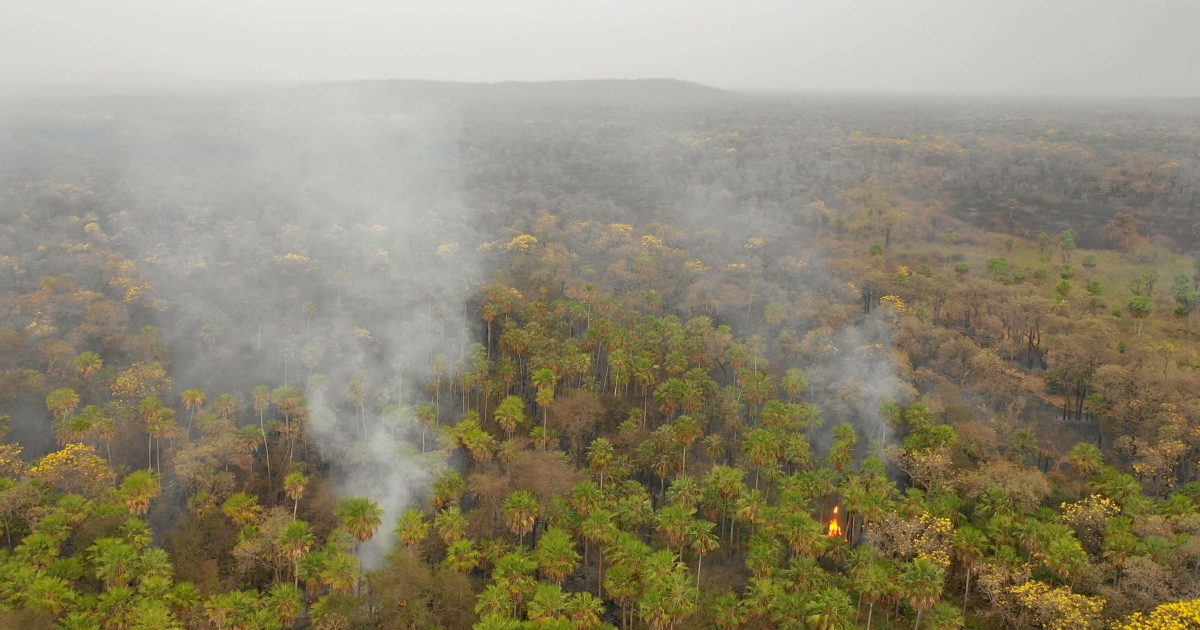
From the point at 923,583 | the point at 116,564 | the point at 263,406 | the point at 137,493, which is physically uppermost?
the point at 263,406

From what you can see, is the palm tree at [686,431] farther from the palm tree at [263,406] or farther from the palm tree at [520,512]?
the palm tree at [263,406]

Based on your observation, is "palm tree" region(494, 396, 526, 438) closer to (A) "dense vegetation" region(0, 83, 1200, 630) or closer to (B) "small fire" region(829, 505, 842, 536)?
(A) "dense vegetation" region(0, 83, 1200, 630)

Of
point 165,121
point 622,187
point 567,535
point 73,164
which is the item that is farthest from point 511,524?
point 165,121

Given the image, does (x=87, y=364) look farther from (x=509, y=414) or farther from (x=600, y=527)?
Result: (x=600, y=527)

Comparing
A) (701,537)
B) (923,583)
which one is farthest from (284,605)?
(923,583)

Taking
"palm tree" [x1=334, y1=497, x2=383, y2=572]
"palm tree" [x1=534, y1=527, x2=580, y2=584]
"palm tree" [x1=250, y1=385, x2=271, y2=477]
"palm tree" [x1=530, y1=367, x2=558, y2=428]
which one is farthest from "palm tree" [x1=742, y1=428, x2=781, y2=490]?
"palm tree" [x1=250, y1=385, x2=271, y2=477]

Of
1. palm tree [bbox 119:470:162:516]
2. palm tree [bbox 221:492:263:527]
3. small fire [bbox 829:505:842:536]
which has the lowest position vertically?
small fire [bbox 829:505:842:536]

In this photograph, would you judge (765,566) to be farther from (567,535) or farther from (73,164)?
(73,164)
